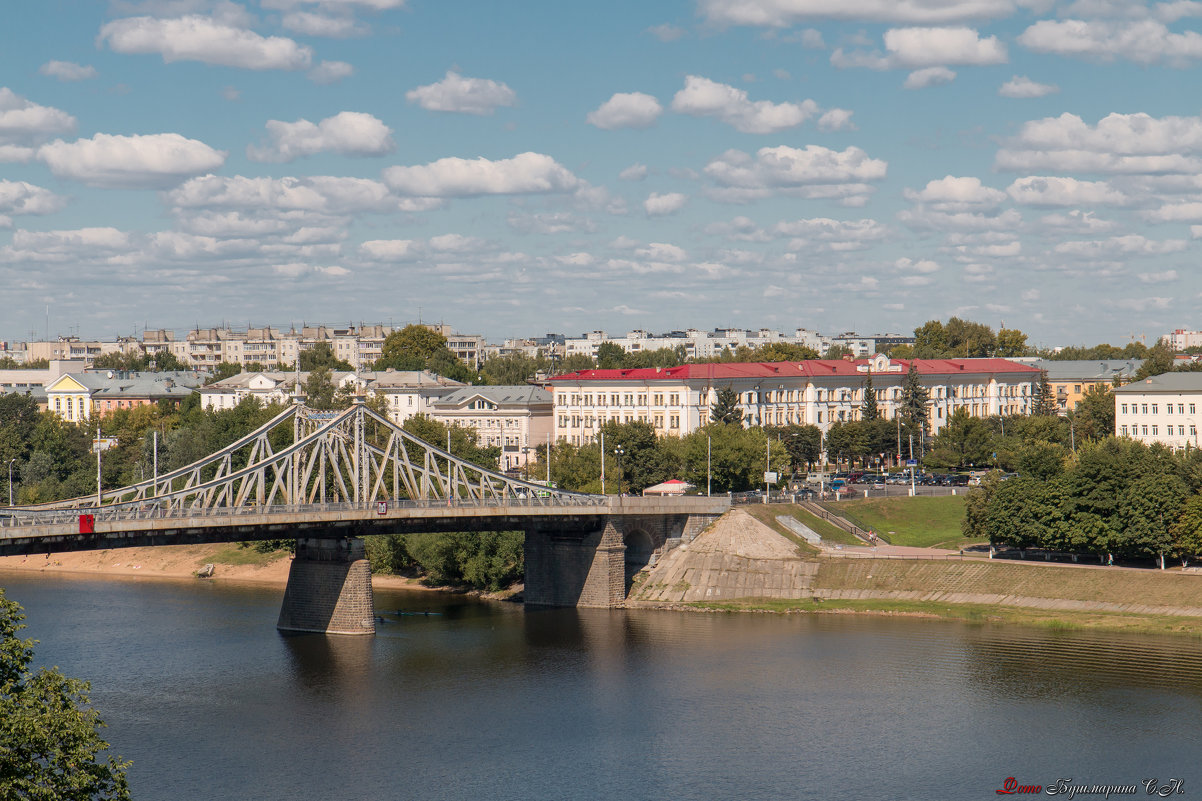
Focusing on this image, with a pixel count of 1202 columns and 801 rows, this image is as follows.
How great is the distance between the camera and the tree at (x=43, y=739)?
3394cm

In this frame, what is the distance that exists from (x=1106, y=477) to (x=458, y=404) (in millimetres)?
80549

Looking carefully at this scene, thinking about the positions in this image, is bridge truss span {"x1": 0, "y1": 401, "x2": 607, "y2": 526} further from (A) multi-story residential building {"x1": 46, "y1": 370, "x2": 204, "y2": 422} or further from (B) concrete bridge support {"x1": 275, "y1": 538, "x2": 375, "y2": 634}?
(A) multi-story residential building {"x1": 46, "y1": 370, "x2": 204, "y2": 422}

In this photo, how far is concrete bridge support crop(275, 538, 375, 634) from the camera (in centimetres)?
7994

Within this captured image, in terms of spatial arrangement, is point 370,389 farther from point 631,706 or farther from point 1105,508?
point 631,706

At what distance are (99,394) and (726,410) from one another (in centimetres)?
9420

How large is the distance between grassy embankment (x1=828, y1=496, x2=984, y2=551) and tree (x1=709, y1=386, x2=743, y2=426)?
85.4ft

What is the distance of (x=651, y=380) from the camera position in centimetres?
13175

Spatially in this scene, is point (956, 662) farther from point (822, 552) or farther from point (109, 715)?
point (109, 715)

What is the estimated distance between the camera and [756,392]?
135m

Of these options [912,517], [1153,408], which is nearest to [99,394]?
[912,517]

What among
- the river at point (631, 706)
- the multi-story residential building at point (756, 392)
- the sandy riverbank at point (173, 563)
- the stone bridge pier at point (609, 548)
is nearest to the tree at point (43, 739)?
the river at point (631, 706)

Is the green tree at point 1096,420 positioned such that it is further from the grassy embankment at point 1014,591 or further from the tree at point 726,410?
the grassy embankment at point 1014,591

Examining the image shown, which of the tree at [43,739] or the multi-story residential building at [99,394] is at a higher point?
the multi-story residential building at [99,394]

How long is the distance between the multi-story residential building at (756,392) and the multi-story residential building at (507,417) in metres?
3.26
